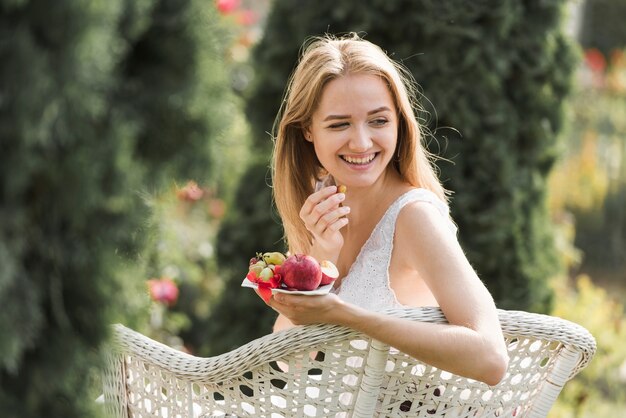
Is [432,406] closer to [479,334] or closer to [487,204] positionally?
[479,334]

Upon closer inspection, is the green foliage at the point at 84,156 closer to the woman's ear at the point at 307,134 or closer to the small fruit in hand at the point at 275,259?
the small fruit in hand at the point at 275,259

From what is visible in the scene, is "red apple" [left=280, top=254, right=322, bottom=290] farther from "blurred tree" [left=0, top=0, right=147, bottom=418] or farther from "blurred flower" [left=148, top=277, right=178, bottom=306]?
"blurred flower" [left=148, top=277, right=178, bottom=306]

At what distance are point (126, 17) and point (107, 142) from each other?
7.3 inches

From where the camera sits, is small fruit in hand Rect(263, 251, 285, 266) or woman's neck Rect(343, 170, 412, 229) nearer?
small fruit in hand Rect(263, 251, 285, 266)

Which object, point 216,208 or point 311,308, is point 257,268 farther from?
point 216,208

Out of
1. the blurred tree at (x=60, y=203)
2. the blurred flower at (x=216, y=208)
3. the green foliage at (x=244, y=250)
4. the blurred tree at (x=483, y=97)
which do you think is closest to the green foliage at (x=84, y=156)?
the blurred tree at (x=60, y=203)

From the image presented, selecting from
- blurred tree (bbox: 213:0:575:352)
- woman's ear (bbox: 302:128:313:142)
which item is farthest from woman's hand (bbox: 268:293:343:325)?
blurred tree (bbox: 213:0:575:352)

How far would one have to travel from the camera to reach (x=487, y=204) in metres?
3.78

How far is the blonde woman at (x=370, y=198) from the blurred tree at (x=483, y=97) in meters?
0.97

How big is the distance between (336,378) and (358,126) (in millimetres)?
783

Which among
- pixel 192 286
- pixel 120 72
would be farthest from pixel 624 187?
pixel 120 72

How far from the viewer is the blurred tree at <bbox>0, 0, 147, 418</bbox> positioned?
118 centimetres

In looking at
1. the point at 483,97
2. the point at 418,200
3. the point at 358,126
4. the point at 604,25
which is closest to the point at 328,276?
the point at 418,200

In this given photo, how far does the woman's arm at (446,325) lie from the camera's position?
1.82m
